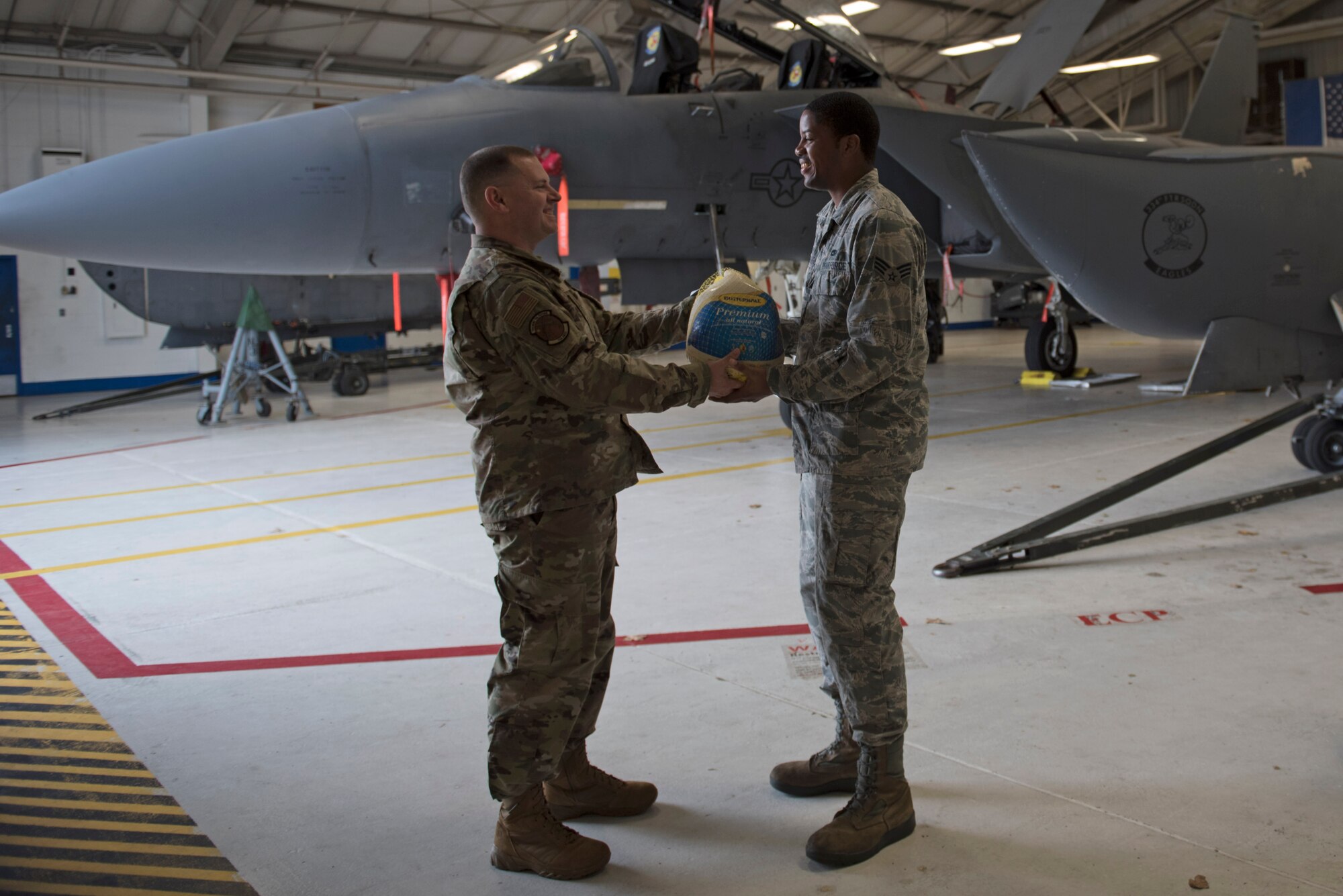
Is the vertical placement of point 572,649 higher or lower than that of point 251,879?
higher

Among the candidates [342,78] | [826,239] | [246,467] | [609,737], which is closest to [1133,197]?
[826,239]

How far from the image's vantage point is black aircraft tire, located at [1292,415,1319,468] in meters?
6.39

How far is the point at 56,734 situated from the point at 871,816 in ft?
7.96

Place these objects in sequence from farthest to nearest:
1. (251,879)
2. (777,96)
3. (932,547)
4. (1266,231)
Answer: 1. (777,96)
2. (1266,231)
3. (932,547)
4. (251,879)

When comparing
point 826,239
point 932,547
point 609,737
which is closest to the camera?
point 826,239

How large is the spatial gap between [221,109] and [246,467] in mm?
11825

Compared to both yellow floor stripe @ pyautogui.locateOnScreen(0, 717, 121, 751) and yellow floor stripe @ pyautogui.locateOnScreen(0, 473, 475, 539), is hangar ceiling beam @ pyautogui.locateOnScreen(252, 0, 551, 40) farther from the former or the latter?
yellow floor stripe @ pyautogui.locateOnScreen(0, 717, 121, 751)

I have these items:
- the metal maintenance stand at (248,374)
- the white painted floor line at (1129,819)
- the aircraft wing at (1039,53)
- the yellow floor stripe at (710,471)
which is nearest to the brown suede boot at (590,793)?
the white painted floor line at (1129,819)

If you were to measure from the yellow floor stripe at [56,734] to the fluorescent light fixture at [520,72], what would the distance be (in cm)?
493

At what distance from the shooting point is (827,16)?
290 inches

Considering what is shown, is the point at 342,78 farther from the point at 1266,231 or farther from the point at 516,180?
the point at 516,180

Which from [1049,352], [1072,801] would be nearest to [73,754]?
[1072,801]

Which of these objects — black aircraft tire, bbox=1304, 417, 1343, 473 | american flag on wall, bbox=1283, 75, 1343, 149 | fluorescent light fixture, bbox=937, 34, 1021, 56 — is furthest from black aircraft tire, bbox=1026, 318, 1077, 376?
american flag on wall, bbox=1283, 75, 1343, 149

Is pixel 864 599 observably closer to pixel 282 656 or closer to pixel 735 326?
pixel 735 326
